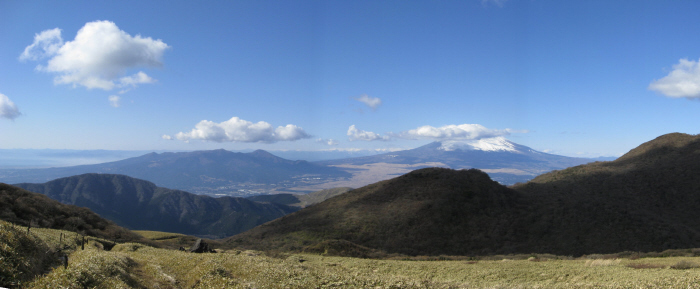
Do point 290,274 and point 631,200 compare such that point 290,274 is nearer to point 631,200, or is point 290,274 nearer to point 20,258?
point 20,258

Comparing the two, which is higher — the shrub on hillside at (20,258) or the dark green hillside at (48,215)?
the shrub on hillside at (20,258)

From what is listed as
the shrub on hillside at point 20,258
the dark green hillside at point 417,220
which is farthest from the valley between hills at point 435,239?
the dark green hillside at point 417,220

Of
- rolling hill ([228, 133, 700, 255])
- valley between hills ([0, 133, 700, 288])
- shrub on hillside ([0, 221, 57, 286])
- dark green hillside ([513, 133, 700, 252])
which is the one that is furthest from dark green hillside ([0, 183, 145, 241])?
dark green hillside ([513, 133, 700, 252])

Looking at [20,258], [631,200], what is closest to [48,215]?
[20,258]

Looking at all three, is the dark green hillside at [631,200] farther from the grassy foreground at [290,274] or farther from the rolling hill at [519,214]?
the grassy foreground at [290,274]

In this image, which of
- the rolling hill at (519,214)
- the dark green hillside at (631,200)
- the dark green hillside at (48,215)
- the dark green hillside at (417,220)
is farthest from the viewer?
the dark green hillside at (417,220)
